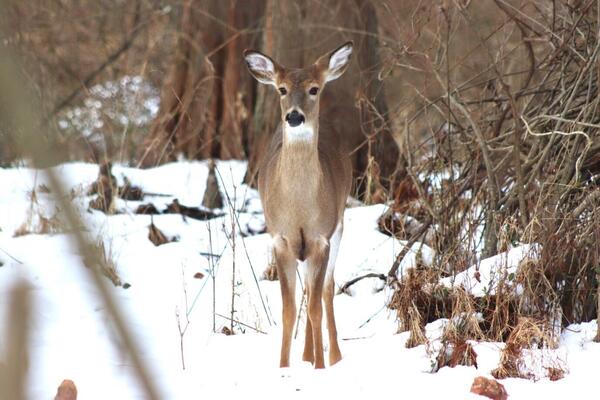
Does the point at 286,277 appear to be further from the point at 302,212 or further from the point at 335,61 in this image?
the point at 335,61

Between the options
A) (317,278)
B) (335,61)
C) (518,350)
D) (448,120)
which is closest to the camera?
(518,350)

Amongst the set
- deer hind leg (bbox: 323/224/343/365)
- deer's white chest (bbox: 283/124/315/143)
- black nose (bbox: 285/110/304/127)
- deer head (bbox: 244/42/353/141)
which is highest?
deer head (bbox: 244/42/353/141)

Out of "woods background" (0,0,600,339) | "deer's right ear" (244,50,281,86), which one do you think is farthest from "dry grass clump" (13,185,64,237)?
"deer's right ear" (244,50,281,86)

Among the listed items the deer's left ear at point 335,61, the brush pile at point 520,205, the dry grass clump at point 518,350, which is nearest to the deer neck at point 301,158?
the deer's left ear at point 335,61

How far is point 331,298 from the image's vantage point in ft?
18.9

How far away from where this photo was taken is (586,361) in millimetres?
4645

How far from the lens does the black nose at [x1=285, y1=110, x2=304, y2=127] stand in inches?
209

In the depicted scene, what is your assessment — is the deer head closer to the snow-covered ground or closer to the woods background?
the woods background

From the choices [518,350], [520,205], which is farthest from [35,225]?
[518,350]

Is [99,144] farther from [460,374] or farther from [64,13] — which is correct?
[460,374]

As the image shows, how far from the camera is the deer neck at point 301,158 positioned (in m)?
5.44

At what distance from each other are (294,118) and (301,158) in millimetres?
258

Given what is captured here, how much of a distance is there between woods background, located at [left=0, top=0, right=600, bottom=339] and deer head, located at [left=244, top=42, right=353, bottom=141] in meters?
0.46

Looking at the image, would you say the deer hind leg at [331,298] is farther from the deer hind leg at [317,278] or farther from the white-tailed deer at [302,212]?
the deer hind leg at [317,278]
